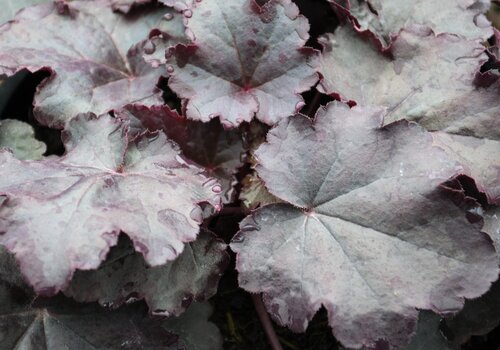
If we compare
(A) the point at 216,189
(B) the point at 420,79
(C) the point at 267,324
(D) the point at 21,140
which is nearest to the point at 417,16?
(B) the point at 420,79

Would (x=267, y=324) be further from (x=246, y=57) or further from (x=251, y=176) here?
(x=246, y=57)

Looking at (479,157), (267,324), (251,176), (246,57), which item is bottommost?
(267,324)

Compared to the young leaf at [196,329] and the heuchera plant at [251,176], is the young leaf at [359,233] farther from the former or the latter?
the young leaf at [196,329]

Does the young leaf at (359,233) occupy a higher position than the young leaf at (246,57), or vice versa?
the young leaf at (246,57)

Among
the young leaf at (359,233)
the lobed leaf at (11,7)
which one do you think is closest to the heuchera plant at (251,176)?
the young leaf at (359,233)

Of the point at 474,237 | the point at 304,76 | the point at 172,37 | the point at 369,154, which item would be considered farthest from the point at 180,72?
the point at 474,237

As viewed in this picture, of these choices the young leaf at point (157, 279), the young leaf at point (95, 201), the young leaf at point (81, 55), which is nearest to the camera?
the young leaf at point (95, 201)

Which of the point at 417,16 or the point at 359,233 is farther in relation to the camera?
the point at 417,16
